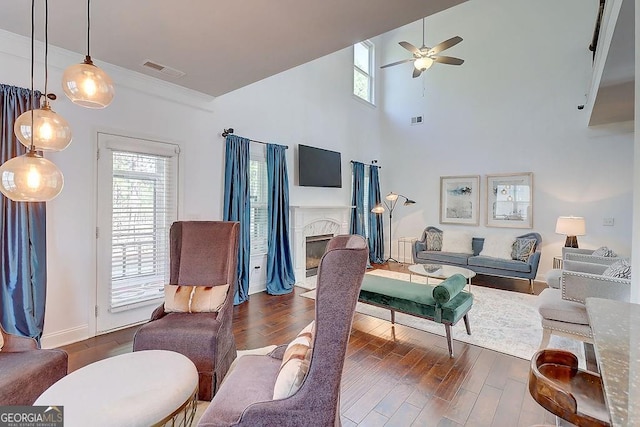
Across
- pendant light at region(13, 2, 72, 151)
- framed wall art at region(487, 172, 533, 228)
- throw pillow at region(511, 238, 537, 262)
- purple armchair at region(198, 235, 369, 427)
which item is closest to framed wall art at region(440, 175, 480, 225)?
framed wall art at region(487, 172, 533, 228)

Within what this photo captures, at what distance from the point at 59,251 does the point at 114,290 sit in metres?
0.65

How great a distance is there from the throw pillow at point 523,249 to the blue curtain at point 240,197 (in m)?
4.57

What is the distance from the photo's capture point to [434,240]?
246 inches

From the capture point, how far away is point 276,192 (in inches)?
189

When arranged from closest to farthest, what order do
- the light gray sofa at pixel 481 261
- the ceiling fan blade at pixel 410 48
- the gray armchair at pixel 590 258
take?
the gray armchair at pixel 590 258 → the ceiling fan blade at pixel 410 48 → the light gray sofa at pixel 481 261

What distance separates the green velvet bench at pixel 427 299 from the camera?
2730 millimetres

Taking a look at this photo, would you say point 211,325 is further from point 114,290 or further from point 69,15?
point 69,15

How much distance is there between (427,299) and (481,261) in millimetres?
3110

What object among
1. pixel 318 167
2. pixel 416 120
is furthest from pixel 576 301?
pixel 416 120

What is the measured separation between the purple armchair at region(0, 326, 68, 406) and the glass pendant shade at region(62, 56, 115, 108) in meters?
1.48

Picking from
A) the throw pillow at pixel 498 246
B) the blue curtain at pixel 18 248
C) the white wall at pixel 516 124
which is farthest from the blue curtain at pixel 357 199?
the blue curtain at pixel 18 248

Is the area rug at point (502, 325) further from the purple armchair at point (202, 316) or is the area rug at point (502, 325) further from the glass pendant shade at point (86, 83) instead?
the glass pendant shade at point (86, 83)

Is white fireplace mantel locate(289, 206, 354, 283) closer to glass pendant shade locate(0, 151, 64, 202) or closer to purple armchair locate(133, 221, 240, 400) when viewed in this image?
purple armchair locate(133, 221, 240, 400)

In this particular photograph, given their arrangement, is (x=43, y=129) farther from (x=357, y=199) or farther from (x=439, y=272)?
(x=357, y=199)
